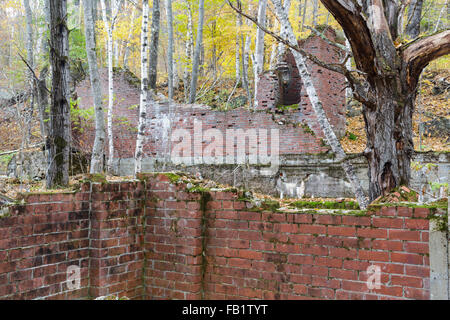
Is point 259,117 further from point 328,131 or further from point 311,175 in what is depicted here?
point 328,131

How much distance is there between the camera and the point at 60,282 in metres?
3.66

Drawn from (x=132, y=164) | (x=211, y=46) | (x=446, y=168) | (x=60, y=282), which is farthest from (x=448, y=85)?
(x=60, y=282)

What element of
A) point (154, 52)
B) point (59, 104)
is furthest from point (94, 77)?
point (154, 52)

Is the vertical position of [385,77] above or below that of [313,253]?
above

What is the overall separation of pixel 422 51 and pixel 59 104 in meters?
5.08

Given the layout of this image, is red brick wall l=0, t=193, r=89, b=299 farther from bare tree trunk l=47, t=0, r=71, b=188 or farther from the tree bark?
the tree bark

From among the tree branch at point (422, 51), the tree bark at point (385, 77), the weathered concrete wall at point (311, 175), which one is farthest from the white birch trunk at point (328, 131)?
the weathered concrete wall at point (311, 175)

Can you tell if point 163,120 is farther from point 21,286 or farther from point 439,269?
point 439,269

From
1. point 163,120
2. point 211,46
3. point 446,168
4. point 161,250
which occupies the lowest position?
point 161,250

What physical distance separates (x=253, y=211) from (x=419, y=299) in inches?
66.0

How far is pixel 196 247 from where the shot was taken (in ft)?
13.0

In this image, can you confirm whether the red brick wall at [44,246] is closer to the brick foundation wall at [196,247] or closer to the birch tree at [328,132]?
the brick foundation wall at [196,247]

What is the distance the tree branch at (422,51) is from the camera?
4.24 meters

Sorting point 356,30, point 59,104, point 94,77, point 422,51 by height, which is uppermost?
point 94,77
